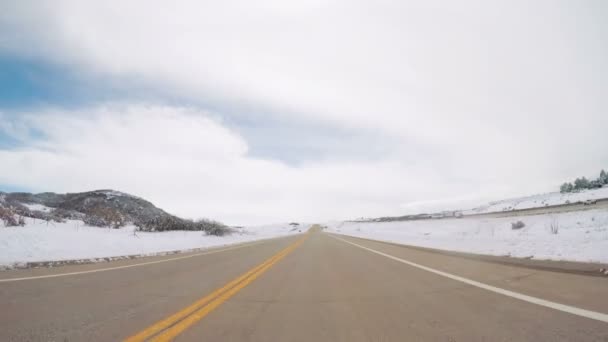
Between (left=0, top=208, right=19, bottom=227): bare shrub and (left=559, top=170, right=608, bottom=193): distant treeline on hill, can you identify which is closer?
(left=0, top=208, right=19, bottom=227): bare shrub

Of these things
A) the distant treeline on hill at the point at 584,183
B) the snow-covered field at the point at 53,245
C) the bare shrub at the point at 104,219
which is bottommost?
the snow-covered field at the point at 53,245

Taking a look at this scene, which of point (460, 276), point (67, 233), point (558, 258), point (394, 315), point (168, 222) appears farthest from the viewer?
point (168, 222)

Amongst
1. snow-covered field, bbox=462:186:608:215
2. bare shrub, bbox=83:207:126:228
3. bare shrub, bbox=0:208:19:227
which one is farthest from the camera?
snow-covered field, bbox=462:186:608:215

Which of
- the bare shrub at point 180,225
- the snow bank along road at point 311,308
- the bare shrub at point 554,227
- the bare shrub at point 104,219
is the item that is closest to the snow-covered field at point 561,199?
the bare shrub at point 554,227

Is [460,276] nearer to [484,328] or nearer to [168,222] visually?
[484,328]

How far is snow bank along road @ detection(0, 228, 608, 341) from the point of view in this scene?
3.12m

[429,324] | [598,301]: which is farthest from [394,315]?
[598,301]

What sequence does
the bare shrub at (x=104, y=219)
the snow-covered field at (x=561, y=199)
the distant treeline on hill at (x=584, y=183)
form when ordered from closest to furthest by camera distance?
1. the bare shrub at (x=104, y=219)
2. the snow-covered field at (x=561, y=199)
3. the distant treeline on hill at (x=584, y=183)

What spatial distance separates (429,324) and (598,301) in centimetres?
234

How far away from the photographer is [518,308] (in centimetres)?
384

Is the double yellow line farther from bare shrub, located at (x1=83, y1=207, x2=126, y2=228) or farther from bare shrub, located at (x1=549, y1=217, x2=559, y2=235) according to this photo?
bare shrub, located at (x1=83, y1=207, x2=126, y2=228)

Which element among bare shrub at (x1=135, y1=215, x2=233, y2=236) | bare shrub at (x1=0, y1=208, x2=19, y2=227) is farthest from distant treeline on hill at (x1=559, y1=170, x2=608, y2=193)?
bare shrub at (x1=0, y1=208, x2=19, y2=227)

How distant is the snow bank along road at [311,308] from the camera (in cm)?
312

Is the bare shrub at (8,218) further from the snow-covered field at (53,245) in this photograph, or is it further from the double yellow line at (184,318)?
the double yellow line at (184,318)
